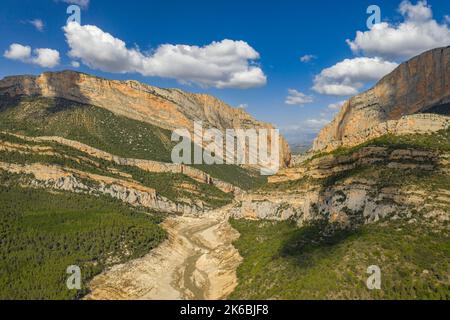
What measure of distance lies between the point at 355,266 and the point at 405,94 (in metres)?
104

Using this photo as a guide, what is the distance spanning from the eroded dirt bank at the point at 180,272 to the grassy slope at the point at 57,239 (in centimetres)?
309

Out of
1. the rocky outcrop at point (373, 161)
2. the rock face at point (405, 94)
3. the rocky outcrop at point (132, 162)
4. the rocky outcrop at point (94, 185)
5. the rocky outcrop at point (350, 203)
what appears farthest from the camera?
the rocky outcrop at point (132, 162)

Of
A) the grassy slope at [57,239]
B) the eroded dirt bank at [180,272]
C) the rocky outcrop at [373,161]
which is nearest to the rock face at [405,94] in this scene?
the rocky outcrop at [373,161]

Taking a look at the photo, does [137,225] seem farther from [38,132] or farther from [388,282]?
[38,132]

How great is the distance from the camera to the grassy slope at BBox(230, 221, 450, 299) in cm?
6334

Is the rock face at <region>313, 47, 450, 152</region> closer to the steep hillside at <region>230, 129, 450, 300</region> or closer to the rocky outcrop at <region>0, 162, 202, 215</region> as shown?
the steep hillside at <region>230, 129, 450, 300</region>

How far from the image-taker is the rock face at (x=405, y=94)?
478 ft

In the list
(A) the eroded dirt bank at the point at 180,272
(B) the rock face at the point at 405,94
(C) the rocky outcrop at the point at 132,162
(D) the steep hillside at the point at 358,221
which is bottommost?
(A) the eroded dirt bank at the point at 180,272

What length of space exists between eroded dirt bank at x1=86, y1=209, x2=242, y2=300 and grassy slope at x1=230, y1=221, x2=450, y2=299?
8.20 meters

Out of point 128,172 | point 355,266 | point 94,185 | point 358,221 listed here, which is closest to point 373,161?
A: point 358,221

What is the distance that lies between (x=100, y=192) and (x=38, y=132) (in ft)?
161

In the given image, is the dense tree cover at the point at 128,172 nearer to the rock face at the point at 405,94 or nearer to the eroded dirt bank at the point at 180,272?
the eroded dirt bank at the point at 180,272

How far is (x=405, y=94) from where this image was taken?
15788cm

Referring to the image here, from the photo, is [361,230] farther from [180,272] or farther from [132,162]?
[132,162]
